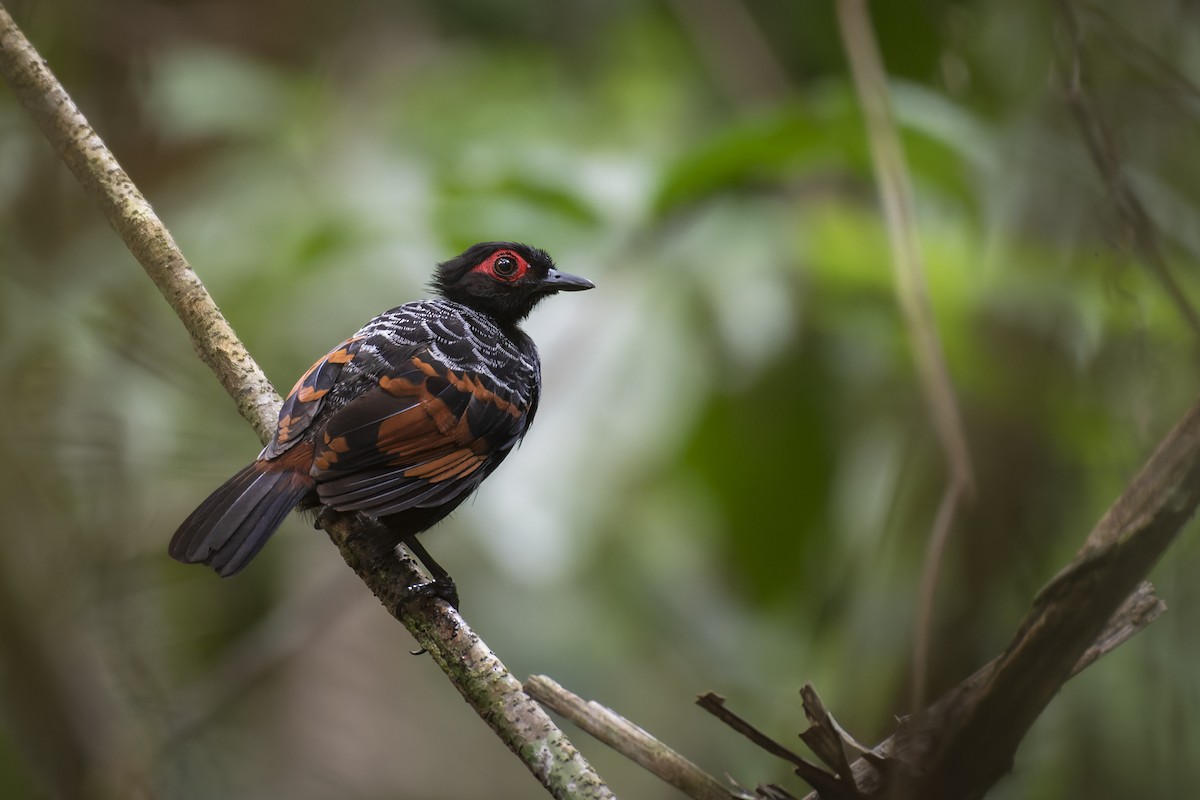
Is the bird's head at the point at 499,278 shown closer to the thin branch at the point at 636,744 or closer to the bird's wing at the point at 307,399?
the bird's wing at the point at 307,399

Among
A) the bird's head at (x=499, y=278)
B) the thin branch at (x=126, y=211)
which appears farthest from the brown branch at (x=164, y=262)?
the bird's head at (x=499, y=278)

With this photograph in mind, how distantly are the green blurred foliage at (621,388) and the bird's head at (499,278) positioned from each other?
0.08m

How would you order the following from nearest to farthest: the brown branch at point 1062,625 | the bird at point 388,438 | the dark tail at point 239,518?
the brown branch at point 1062,625, the dark tail at point 239,518, the bird at point 388,438

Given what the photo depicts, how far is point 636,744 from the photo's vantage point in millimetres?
1890

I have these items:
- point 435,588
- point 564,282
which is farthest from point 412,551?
point 564,282

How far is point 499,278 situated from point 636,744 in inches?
85.0

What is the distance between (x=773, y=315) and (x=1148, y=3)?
5.47 ft

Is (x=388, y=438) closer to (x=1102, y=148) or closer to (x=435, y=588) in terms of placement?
(x=435, y=588)

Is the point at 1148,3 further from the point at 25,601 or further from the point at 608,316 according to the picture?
the point at 25,601

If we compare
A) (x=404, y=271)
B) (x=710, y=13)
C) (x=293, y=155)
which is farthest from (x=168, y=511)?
(x=710, y=13)

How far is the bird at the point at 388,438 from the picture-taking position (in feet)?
8.23

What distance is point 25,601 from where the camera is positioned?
3180 millimetres

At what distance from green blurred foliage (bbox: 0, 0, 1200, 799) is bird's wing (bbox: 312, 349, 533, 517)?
2.04ft

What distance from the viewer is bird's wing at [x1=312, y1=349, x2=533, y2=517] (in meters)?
2.61
